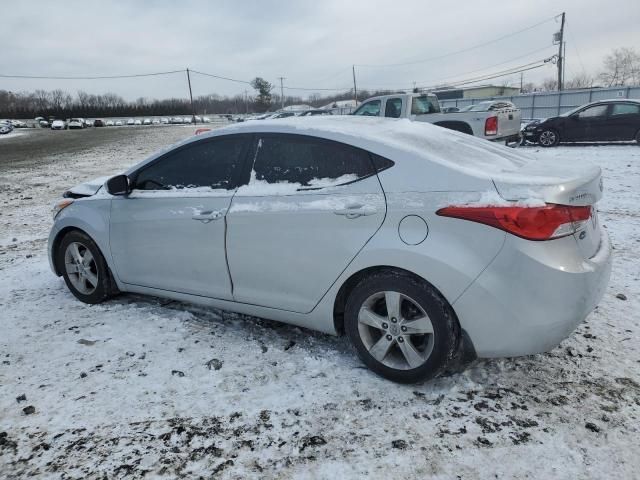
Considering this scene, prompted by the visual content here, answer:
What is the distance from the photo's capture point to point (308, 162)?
9.98ft

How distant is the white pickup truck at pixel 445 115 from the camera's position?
1202 cm

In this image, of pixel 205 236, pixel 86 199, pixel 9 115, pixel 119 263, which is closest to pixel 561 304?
pixel 205 236

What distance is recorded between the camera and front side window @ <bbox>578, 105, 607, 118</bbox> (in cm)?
1423

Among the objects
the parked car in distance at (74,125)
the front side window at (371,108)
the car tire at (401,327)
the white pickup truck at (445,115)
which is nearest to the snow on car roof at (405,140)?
the car tire at (401,327)

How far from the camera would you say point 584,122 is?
14547 mm

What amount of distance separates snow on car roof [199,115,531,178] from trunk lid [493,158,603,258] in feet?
0.48

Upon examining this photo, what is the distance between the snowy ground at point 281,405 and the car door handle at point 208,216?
35.3 inches

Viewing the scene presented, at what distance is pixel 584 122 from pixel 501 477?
15.3 m

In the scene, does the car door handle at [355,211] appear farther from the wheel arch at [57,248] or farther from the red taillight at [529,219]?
the wheel arch at [57,248]

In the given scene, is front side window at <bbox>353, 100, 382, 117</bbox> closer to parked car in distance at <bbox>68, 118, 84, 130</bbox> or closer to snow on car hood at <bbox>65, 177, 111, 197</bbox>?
snow on car hood at <bbox>65, 177, 111, 197</bbox>

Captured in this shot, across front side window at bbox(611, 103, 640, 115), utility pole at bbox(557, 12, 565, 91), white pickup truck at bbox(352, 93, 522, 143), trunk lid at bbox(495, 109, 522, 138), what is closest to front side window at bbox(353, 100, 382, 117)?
white pickup truck at bbox(352, 93, 522, 143)

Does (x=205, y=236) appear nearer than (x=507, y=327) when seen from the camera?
No

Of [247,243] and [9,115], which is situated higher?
[9,115]

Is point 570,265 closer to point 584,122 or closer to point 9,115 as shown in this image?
point 584,122
